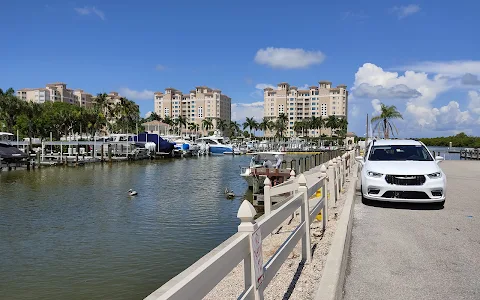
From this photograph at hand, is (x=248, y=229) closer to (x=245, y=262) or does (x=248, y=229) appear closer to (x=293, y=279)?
(x=245, y=262)

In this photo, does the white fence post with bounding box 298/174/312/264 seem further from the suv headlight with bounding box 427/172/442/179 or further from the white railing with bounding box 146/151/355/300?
the suv headlight with bounding box 427/172/442/179

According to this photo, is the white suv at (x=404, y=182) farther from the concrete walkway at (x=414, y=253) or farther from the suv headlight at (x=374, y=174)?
the concrete walkway at (x=414, y=253)

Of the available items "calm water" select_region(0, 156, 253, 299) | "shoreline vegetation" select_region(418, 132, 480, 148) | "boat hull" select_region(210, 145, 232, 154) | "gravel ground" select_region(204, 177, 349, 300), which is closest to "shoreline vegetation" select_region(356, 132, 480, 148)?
"shoreline vegetation" select_region(418, 132, 480, 148)

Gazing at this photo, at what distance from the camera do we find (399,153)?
1346cm

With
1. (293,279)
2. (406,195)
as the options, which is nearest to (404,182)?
(406,195)

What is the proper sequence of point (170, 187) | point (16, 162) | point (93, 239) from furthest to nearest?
point (16, 162), point (170, 187), point (93, 239)

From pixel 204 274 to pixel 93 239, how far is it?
43.8ft

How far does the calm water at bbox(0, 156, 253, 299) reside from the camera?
34.3ft

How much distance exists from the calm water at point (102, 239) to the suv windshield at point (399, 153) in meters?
6.14

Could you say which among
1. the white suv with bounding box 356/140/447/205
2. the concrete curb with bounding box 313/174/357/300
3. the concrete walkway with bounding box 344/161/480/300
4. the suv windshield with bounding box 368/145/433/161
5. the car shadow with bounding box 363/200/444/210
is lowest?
the concrete walkway with bounding box 344/161/480/300

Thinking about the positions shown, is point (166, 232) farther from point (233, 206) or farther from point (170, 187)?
point (170, 187)

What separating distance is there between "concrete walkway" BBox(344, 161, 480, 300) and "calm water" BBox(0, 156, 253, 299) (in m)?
5.29

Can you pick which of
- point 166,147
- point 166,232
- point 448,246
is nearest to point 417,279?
point 448,246

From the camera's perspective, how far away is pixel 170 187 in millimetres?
32438
